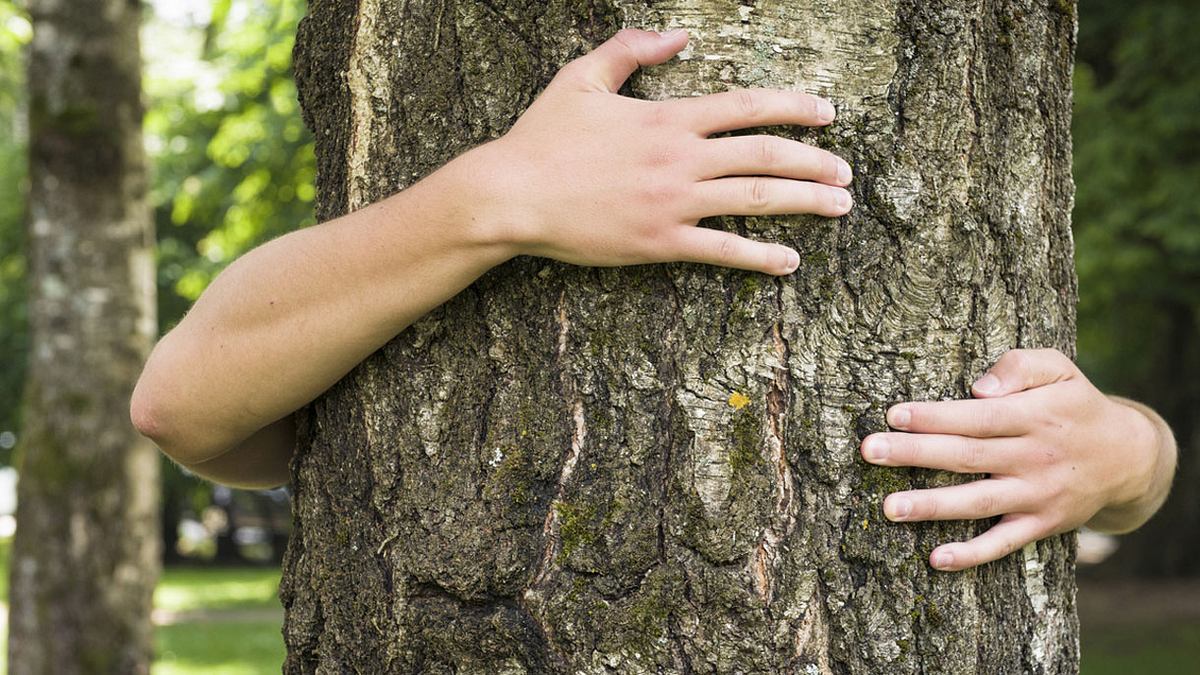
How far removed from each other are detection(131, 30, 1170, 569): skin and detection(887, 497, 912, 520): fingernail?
1.0 inches

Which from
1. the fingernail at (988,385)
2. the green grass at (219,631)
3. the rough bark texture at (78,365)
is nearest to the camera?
the fingernail at (988,385)

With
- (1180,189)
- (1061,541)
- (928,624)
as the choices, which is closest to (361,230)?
(928,624)

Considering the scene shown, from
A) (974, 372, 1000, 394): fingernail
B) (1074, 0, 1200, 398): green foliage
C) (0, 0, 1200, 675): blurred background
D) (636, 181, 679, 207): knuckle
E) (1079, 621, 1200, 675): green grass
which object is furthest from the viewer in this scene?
(1079, 621, 1200, 675): green grass

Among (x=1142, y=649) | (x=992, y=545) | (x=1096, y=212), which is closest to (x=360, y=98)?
(x=992, y=545)

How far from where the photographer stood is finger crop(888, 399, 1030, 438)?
5.32 feet

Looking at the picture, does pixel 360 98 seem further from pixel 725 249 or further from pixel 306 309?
pixel 725 249

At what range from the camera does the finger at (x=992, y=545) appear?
1.63 metres

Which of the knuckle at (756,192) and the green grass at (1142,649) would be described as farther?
the green grass at (1142,649)

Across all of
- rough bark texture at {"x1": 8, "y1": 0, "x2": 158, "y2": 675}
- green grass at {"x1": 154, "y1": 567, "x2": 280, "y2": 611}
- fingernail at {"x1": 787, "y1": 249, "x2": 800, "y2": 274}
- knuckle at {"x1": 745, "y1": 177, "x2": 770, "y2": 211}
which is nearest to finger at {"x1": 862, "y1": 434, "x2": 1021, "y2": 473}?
fingernail at {"x1": 787, "y1": 249, "x2": 800, "y2": 274}

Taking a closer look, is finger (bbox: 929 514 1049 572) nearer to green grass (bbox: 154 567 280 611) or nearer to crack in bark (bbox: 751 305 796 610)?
crack in bark (bbox: 751 305 796 610)

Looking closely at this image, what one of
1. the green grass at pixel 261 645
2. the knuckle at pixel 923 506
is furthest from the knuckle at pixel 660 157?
the green grass at pixel 261 645

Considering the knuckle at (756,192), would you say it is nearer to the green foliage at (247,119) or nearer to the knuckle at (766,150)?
the knuckle at (766,150)

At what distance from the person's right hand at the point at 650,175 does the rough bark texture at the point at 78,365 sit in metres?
4.82

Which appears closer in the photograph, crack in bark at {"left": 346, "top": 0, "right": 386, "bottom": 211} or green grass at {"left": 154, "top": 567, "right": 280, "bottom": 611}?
crack in bark at {"left": 346, "top": 0, "right": 386, "bottom": 211}
